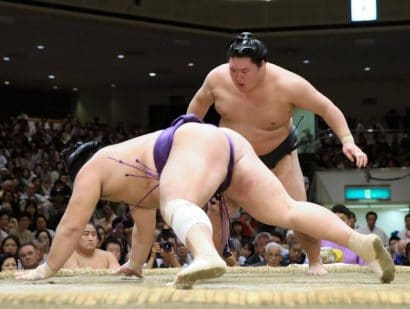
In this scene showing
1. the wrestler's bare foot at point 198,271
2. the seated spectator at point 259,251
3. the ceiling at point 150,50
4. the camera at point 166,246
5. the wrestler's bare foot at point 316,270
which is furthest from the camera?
the ceiling at point 150,50

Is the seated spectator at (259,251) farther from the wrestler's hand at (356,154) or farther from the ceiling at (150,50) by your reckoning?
the ceiling at (150,50)

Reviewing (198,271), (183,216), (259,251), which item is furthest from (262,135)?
(259,251)

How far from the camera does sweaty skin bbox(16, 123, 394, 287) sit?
5.93 feet

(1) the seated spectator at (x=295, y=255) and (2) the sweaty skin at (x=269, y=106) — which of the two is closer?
(2) the sweaty skin at (x=269, y=106)

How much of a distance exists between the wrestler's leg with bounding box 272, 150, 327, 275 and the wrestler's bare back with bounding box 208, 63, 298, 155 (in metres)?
0.09

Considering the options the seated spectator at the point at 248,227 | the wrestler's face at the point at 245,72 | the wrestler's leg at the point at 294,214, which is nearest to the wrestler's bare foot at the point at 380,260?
the wrestler's leg at the point at 294,214

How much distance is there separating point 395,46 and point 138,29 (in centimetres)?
363

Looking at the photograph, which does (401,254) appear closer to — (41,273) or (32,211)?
(32,211)

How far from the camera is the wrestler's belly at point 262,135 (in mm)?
2701

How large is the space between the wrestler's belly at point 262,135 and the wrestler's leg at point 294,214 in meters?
0.71

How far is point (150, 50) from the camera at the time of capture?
437 inches

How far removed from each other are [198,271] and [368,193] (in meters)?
8.58

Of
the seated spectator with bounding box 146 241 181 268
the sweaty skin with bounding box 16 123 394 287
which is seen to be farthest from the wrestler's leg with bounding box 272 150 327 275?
the seated spectator with bounding box 146 241 181 268

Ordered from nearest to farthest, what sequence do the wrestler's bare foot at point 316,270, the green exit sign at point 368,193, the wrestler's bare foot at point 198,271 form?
the wrestler's bare foot at point 198,271
the wrestler's bare foot at point 316,270
the green exit sign at point 368,193
